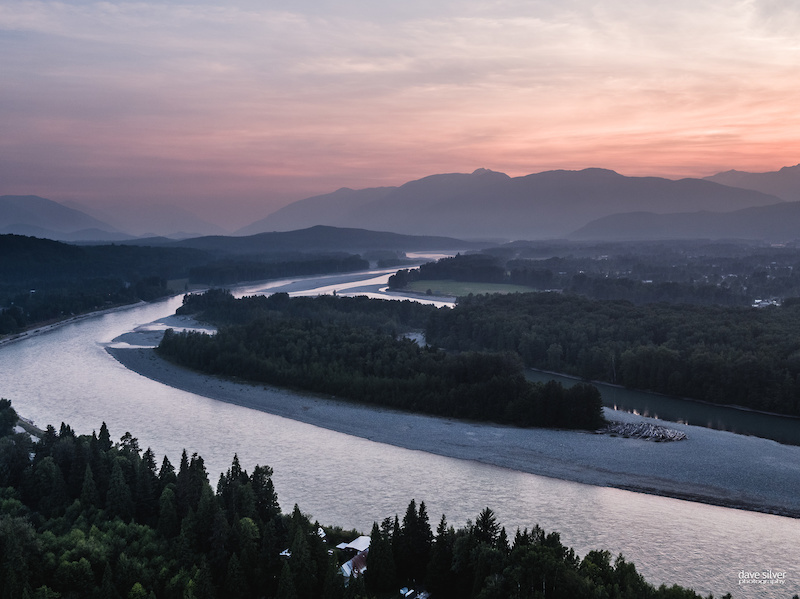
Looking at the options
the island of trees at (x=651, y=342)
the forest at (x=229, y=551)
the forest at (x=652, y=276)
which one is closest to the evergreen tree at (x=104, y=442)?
the forest at (x=229, y=551)

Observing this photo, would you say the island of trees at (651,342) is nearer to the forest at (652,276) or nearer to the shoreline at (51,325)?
the forest at (652,276)

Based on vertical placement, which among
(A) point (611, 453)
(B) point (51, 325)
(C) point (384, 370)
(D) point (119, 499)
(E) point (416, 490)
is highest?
(B) point (51, 325)

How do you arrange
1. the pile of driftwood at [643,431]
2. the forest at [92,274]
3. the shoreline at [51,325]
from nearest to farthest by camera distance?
the pile of driftwood at [643,431]
the shoreline at [51,325]
the forest at [92,274]

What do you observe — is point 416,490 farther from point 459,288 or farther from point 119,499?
point 459,288

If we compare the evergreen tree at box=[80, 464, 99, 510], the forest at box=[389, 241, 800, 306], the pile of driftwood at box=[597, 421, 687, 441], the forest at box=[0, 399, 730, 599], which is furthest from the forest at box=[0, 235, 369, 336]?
the pile of driftwood at box=[597, 421, 687, 441]

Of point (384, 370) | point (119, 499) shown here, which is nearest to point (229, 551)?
point (119, 499)

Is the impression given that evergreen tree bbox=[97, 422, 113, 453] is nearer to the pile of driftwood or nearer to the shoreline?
the pile of driftwood

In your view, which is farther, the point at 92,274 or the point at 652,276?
the point at 92,274

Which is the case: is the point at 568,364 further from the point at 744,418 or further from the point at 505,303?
the point at 505,303
